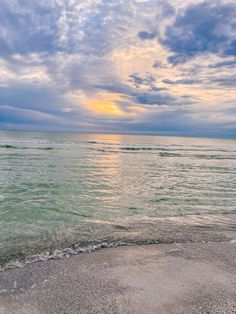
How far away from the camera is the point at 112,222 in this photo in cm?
916

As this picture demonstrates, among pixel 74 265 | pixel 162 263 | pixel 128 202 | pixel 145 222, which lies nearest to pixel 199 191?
pixel 128 202

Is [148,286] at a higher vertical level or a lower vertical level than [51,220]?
higher

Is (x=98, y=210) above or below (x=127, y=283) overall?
below

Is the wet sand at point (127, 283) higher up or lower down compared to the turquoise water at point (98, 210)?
higher up

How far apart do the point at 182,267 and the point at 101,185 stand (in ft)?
37.4

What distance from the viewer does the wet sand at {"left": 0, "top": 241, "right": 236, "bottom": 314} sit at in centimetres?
404

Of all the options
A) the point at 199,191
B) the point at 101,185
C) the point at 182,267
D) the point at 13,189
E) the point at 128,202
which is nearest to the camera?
the point at 182,267

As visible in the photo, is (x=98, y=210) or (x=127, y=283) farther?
(x=98, y=210)

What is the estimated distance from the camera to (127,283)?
4.75 metres

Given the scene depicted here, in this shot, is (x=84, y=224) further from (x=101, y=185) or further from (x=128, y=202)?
(x=101, y=185)

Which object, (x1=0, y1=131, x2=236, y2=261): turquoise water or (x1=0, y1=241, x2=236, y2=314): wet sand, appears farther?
(x1=0, y1=131, x2=236, y2=261): turquoise water

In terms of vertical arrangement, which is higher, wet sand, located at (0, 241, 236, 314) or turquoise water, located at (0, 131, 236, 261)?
wet sand, located at (0, 241, 236, 314)

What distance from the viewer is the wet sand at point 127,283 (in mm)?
4043

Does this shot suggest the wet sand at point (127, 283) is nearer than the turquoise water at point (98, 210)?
Yes
